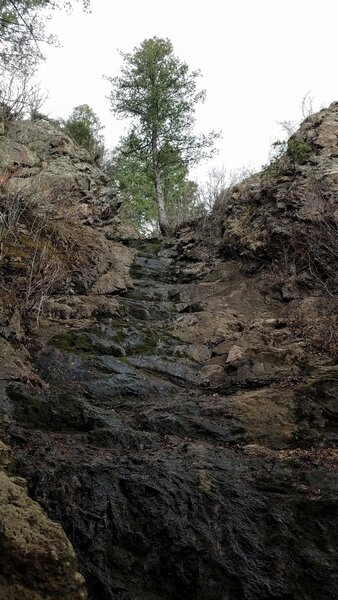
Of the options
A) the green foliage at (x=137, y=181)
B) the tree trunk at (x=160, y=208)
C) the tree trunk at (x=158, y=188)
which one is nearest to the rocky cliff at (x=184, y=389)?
the tree trunk at (x=160, y=208)

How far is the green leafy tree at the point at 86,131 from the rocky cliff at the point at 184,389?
5099mm

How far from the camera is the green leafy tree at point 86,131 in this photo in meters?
18.3

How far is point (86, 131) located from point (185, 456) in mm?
16863

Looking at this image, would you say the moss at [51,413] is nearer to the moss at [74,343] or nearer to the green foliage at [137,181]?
the moss at [74,343]

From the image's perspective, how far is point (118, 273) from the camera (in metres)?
10.9

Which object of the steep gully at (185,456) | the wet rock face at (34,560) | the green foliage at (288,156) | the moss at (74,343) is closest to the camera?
the wet rock face at (34,560)

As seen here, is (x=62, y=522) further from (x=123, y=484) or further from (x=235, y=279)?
(x=235, y=279)

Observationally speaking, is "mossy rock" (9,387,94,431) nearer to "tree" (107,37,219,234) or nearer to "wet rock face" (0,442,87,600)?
"wet rock face" (0,442,87,600)

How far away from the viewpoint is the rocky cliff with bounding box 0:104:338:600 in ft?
10.6

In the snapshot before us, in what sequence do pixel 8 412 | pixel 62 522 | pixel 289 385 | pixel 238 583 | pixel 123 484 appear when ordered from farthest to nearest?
1. pixel 289 385
2. pixel 8 412
3. pixel 123 484
4. pixel 62 522
5. pixel 238 583

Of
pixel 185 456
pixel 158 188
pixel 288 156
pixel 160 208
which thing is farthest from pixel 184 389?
pixel 158 188

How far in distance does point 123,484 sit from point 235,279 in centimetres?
775

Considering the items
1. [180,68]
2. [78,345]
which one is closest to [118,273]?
[78,345]

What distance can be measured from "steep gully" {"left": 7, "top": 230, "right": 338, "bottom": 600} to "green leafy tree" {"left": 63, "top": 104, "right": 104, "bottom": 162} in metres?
11.7
